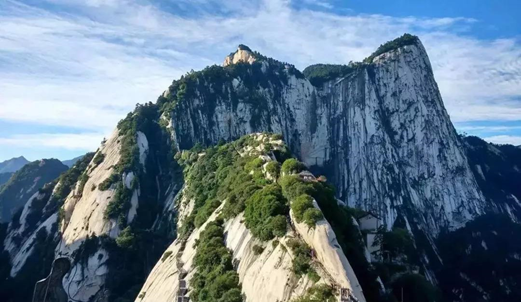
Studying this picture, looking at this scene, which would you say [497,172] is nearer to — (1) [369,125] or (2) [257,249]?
(1) [369,125]

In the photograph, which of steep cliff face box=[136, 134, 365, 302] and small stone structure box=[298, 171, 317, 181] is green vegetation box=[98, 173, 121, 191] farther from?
small stone structure box=[298, 171, 317, 181]

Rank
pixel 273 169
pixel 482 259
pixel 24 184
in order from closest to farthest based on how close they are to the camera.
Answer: pixel 273 169
pixel 482 259
pixel 24 184

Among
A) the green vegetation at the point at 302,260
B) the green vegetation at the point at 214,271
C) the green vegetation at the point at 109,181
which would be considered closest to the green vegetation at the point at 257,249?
the green vegetation at the point at 214,271

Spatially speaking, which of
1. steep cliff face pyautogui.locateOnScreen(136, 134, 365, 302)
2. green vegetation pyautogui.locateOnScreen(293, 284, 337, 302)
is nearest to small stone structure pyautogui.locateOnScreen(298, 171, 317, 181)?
steep cliff face pyautogui.locateOnScreen(136, 134, 365, 302)

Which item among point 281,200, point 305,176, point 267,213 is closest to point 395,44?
point 305,176

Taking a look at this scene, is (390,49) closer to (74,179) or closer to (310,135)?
(310,135)
